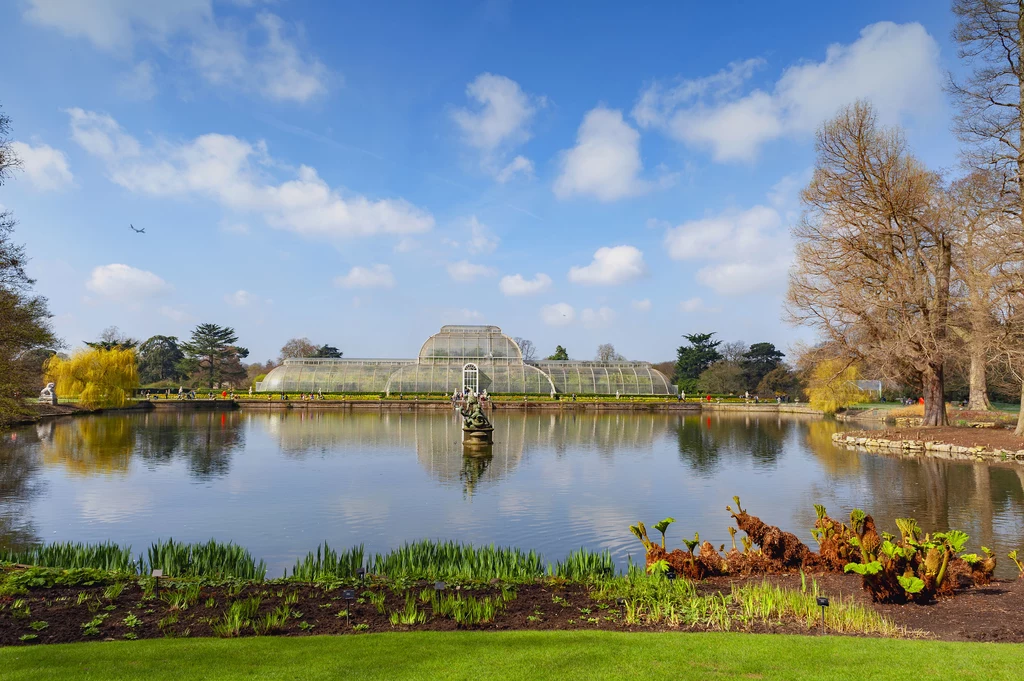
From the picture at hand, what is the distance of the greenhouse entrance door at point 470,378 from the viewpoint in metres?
63.9

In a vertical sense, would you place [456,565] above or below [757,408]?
below

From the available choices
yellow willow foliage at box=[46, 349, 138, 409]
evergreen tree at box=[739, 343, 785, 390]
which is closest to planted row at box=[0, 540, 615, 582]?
yellow willow foliage at box=[46, 349, 138, 409]

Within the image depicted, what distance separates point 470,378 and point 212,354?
45347 millimetres

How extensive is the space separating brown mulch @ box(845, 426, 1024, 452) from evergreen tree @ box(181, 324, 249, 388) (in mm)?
82011

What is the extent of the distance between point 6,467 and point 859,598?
945 inches

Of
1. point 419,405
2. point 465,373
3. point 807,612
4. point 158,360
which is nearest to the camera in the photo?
point 807,612

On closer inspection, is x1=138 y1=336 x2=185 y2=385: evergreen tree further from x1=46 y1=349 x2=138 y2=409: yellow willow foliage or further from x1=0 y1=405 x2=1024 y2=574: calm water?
x1=0 y1=405 x2=1024 y2=574: calm water

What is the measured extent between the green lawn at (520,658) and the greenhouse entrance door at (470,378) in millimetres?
57438

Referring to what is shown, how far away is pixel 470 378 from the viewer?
Answer: 6462cm

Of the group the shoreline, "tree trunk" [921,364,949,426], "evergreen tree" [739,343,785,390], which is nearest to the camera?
the shoreline

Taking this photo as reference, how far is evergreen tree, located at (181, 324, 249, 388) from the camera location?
293 ft

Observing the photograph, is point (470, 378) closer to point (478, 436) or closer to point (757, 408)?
point (757, 408)

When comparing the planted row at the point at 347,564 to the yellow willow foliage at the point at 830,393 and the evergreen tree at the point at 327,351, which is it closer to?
the yellow willow foliage at the point at 830,393

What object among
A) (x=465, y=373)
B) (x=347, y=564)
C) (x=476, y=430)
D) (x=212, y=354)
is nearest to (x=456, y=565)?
(x=347, y=564)
